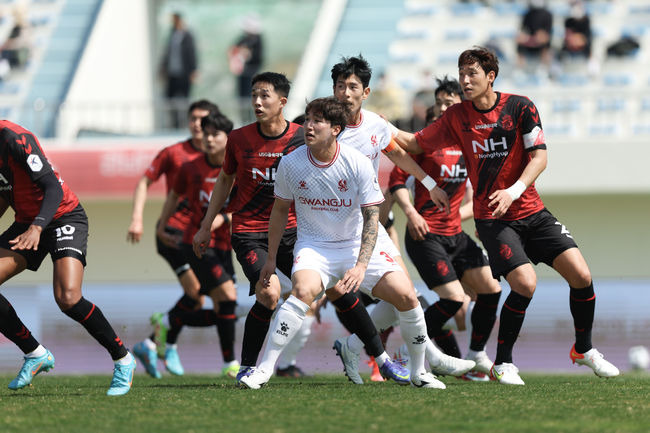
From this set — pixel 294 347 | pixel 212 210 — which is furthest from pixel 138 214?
pixel 212 210

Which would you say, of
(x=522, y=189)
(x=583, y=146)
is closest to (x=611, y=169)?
(x=583, y=146)

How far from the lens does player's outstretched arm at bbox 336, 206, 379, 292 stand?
6.44 m

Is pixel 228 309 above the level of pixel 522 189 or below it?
below

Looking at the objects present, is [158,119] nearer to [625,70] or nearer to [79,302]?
[625,70]

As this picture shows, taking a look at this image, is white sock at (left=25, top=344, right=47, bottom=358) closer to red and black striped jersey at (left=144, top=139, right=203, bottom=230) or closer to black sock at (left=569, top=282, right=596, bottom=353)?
red and black striped jersey at (left=144, top=139, right=203, bottom=230)

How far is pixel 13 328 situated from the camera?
22.6 ft

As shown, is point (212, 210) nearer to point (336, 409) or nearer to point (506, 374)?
point (336, 409)

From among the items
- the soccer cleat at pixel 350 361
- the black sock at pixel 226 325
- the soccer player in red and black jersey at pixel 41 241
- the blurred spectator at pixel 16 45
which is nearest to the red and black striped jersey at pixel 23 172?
the soccer player in red and black jersey at pixel 41 241

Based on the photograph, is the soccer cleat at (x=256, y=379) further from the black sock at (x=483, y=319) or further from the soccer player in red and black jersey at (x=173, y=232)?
the soccer player in red and black jersey at (x=173, y=232)

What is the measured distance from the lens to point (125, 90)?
2552 cm

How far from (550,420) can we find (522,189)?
2086 mm

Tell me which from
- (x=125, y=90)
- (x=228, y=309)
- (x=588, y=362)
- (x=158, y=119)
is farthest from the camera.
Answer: (x=125, y=90)

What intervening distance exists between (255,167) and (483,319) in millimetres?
2209

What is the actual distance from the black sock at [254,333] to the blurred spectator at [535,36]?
13988mm
